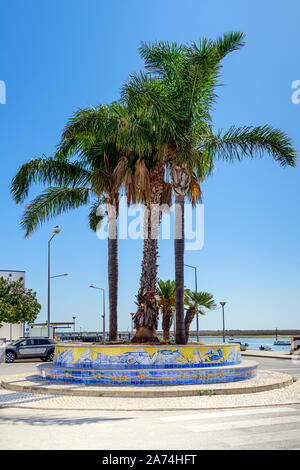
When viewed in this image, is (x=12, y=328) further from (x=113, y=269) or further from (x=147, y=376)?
(x=147, y=376)

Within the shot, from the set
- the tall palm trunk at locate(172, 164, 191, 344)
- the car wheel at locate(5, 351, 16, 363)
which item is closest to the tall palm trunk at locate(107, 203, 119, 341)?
the tall palm trunk at locate(172, 164, 191, 344)

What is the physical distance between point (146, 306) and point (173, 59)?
9.33m

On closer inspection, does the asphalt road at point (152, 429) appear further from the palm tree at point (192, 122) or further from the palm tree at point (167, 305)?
the palm tree at point (167, 305)

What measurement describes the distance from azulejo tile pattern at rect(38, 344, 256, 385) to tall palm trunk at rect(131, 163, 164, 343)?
1.98 m

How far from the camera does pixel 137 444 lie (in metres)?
7.18

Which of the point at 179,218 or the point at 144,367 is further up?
Result: the point at 179,218

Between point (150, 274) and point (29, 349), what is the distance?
14374 millimetres

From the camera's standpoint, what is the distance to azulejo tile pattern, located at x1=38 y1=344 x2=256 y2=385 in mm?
14953

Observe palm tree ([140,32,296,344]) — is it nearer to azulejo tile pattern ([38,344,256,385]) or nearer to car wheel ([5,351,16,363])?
azulejo tile pattern ([38,344,256,385])

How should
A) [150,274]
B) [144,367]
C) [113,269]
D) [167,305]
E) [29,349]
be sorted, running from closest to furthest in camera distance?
[144,367], [150,274], [113,269], [29,349], [167,305]

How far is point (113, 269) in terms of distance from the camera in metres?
20.2

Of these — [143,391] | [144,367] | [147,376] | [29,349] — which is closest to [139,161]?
[144,367]

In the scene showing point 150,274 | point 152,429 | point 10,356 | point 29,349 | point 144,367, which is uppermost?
point 150,274

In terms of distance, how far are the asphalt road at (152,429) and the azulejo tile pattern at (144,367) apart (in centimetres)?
427
